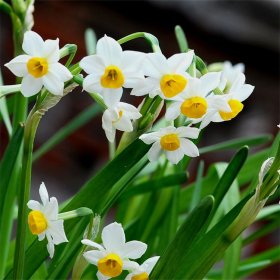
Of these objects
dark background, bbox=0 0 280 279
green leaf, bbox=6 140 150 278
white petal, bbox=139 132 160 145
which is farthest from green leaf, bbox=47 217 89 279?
dark background, bbox=0 0 280 279

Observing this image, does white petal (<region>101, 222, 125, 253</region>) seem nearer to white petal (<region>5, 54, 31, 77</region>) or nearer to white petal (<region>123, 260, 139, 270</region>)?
white petal (<region>123, 260, 139, 270</region>)

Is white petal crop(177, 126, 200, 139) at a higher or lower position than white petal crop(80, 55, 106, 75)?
lower

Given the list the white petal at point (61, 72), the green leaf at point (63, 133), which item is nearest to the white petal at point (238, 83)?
the white petal at point (61, 72)

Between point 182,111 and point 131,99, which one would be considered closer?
point 182,111

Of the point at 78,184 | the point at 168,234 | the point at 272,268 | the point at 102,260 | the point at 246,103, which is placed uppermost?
the point at 246,103

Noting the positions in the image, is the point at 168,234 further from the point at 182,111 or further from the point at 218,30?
the point at 218,30

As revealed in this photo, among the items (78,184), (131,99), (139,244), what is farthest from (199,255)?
(78,184)

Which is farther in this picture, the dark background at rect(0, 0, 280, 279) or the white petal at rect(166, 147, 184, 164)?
the dark background at rect(0, 0, 280, 279)

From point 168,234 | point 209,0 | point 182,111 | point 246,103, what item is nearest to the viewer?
point 182,111

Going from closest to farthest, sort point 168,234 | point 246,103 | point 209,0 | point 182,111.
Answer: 1. point 182,111
2. point 168,234
3. point 209,0
4. point 246,103
